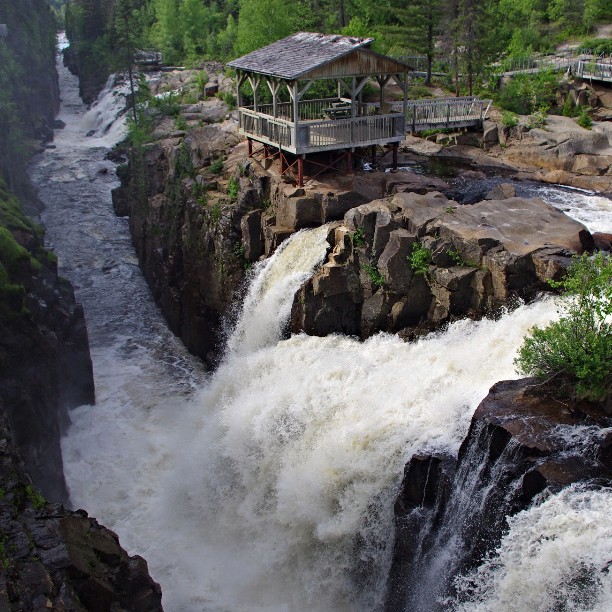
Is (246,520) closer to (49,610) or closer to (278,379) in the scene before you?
(278,379)

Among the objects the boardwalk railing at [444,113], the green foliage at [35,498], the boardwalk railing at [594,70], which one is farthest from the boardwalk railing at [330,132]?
the boardwalk railing at [594,70]

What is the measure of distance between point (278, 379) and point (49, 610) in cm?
1112

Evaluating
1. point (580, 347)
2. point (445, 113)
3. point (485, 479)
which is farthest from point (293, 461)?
point (445, 113)

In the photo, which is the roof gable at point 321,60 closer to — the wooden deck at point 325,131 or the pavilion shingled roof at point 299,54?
the pavilion shingled roof at point 299,54

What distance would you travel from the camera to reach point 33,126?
56344 millimetres

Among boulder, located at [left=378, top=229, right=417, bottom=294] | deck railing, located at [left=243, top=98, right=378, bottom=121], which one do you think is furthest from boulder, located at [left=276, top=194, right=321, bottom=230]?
deck railing, located at [left=243, top=98, right=378, bottom=121]

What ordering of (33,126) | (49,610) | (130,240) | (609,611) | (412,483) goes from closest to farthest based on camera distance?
(609,611)
(49,610)
(412,483)
(130,240)
(33,126)

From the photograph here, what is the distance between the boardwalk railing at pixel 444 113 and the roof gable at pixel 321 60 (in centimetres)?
775

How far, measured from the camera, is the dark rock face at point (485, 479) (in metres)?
13.6

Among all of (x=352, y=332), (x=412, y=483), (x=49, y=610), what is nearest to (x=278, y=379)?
(x=352, y=332)

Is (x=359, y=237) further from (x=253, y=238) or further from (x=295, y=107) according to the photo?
(x=295, y=107)

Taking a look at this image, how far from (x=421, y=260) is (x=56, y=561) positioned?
12.7m

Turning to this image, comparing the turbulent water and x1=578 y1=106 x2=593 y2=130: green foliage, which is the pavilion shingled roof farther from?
x1=578 y1=106 x2=593 y2=130: green foliage

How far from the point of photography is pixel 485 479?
14633 millimetres
